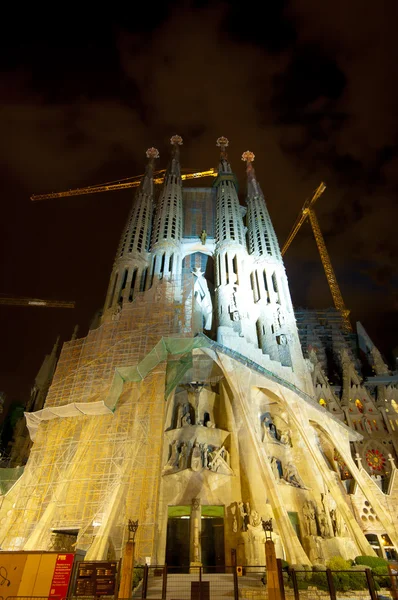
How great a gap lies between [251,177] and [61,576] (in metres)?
56.4

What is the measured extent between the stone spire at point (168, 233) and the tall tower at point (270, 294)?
31.7 ft

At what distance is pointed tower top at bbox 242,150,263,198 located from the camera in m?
53.7

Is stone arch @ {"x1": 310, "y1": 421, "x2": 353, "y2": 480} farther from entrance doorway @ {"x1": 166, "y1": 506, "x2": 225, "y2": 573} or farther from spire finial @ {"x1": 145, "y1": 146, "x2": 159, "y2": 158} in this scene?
spire finial @ {"x1": 145, "y1": 146, "x2": 159, "y2": 158}

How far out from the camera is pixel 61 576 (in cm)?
888

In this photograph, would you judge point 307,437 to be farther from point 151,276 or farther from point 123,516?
point 151,276

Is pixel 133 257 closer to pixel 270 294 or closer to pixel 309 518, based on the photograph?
pixel 270 294

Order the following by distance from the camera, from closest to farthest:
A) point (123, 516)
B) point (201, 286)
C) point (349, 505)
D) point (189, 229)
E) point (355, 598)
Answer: point (355, 598) < point (123, 516) < point (349, 505) < point (201, 286) < point (189, 229)

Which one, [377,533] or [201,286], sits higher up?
[201,286]

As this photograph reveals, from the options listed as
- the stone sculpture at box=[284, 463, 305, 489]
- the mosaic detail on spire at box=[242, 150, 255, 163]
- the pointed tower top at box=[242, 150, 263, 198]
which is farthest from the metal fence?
the mosaic detail on spire at box=[242, 150, 255, 163]

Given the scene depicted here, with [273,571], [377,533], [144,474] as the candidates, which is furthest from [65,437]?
[377,533]

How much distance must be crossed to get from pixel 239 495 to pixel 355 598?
1065cm

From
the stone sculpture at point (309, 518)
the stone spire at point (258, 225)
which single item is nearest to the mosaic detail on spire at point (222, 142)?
the stone spire at point (258, 225)

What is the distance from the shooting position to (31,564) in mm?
8945

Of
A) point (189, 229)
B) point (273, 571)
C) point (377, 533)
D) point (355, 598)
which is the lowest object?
point (355, 598)
